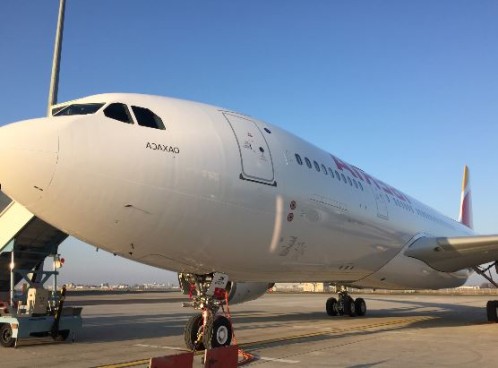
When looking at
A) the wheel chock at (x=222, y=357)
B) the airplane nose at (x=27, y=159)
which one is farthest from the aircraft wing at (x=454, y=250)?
→ the airplane nose at (x=27, y=159)

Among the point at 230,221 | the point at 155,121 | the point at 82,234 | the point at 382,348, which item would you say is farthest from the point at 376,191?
the point at 82,234

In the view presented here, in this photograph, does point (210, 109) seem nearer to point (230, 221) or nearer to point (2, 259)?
point (230, 221)

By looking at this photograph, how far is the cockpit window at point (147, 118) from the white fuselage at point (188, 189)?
0.10 meters

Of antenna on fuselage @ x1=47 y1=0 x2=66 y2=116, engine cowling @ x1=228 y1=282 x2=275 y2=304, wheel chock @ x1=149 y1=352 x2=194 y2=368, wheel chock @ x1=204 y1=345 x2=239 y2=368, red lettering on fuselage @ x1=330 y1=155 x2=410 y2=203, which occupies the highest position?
antenna on fuselage @ x1=47 y1=0 x2=66 y2=116

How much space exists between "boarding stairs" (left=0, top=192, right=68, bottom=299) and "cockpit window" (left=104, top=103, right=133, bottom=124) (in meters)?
5.14

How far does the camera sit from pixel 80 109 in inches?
299

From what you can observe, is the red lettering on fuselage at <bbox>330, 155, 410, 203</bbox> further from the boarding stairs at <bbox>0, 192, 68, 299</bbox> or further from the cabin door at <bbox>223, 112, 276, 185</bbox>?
the boarding stairs at <bbox>0, 192, 68, 299</bbox>

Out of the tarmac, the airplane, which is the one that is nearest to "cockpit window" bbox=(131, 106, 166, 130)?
the airplane

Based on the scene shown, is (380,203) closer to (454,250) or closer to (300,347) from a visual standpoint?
(454,250)

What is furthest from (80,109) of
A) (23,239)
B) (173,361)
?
(23,239)

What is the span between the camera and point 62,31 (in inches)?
527

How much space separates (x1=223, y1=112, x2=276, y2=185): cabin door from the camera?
27.8ft

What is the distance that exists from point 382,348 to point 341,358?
1.85m

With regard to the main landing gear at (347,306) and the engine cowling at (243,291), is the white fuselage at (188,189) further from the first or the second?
the main landing gear at (347,306)
